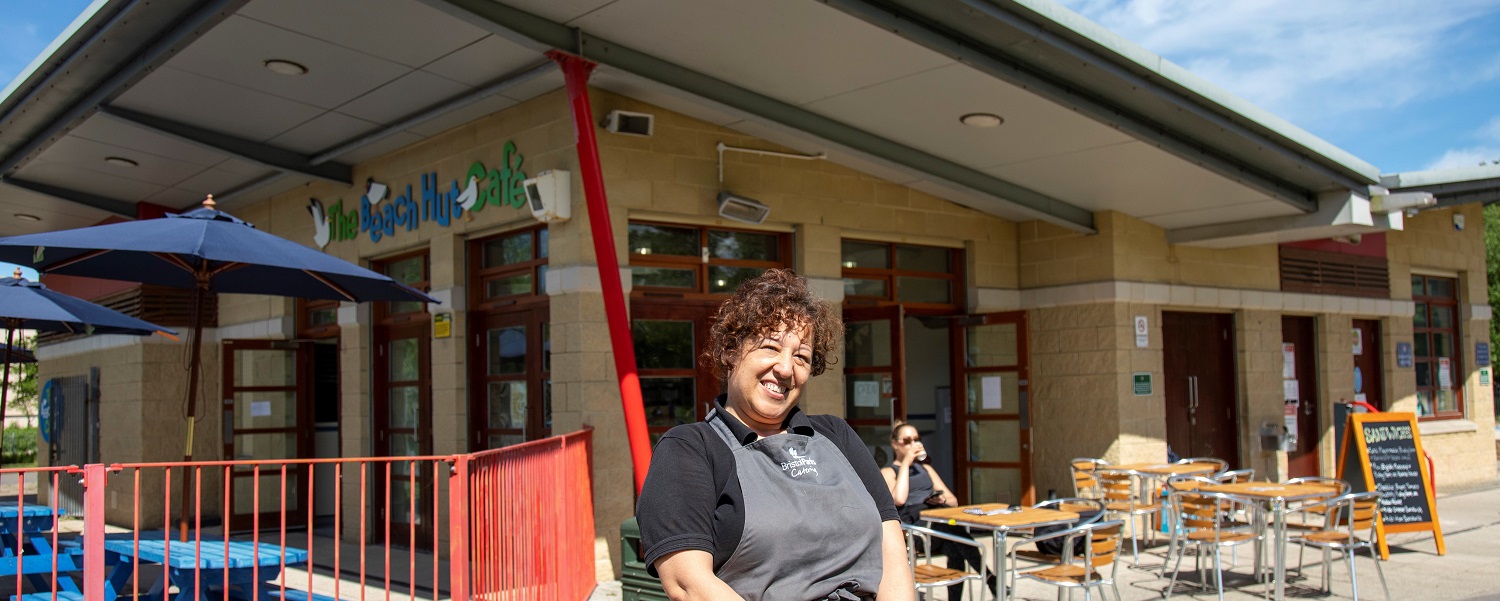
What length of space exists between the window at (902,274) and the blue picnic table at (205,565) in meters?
5.20

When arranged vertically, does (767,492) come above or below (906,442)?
above

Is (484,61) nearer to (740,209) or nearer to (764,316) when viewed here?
(740,209)

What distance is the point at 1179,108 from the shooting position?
759cm

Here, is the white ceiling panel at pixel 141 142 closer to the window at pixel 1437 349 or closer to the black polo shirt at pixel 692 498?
the black polo shirt at pixel 692 498

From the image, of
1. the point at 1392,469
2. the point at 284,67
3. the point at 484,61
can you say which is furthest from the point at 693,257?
the point at 1392,469

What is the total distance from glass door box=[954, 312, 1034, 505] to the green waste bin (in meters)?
4.16

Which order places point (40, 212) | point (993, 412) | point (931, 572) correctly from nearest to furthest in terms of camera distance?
point (931, 572), point (993, 412), point (40, 212)

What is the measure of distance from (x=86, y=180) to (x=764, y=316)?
10.7m

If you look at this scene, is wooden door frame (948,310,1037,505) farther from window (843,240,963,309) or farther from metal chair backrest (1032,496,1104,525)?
metal chair backrest (1032,496,1104,525)

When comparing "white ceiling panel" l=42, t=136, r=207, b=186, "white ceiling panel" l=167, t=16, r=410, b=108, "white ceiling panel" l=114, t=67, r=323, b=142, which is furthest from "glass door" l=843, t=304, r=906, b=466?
"white ceiling panel" l=42, t=136, r=207, b=186

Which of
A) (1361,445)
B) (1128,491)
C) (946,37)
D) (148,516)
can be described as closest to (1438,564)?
(1361,445)

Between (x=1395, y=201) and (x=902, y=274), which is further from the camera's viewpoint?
(x=902, y=274)

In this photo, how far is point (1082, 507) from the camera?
6.97 meters

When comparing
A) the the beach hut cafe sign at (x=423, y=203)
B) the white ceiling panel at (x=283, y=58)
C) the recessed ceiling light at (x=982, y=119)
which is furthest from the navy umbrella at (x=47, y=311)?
the recessed ceiling light at (x=982, y=119)
